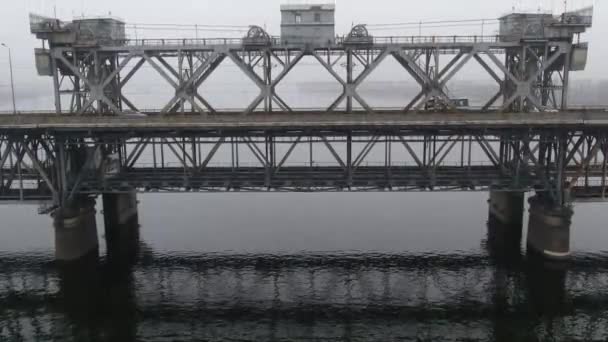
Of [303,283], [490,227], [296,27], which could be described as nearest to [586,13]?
[490,227]

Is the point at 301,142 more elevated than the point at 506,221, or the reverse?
the point at 301,142

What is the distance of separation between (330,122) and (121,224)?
29.5 meters

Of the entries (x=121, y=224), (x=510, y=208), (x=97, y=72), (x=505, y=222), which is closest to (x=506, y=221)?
(x=505, y=222)

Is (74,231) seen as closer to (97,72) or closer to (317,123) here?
(97,72)

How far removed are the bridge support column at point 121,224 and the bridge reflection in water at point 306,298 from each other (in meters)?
3.54

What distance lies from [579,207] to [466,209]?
1462 cm

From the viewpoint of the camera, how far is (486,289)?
4631 cm

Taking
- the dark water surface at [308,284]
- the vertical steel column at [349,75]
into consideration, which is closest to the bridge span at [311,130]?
the vertical steel column at [349,75]

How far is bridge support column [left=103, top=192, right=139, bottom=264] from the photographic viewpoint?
57531 millimetres

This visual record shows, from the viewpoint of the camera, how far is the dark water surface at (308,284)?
133 feet

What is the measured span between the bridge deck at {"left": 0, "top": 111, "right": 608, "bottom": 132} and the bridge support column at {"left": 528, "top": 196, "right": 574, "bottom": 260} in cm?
843

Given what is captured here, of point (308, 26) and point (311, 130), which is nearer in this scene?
point (311, 130)

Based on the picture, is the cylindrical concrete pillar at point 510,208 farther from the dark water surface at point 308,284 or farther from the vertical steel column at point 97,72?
the vertical steel column at point 97,72

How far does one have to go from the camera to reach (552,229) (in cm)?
5109
